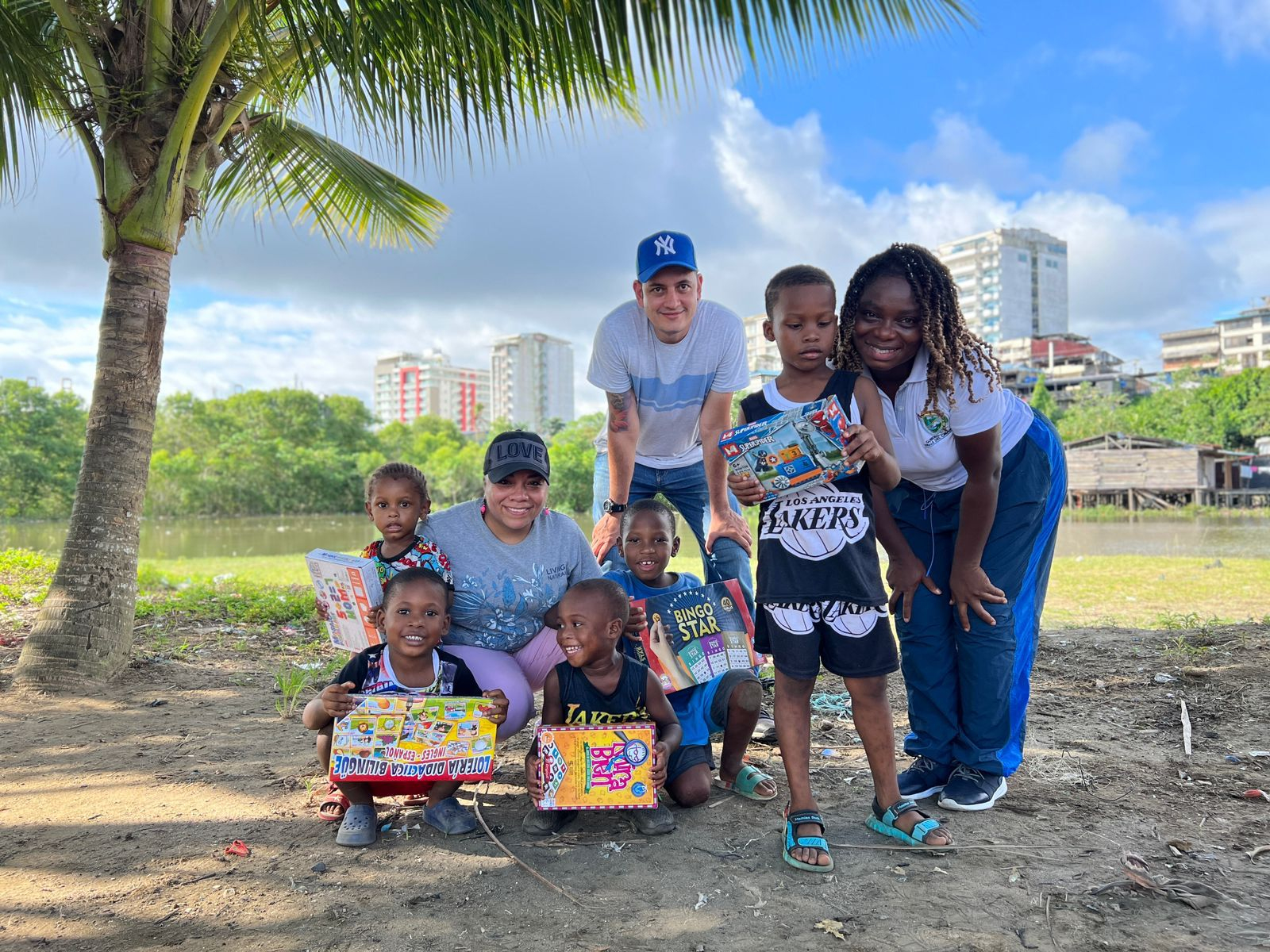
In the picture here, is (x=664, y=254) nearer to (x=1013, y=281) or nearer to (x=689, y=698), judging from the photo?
(x=689, y=698)

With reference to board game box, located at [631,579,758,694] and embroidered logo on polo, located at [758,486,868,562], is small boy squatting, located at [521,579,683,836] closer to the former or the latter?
board game box, located at [631,579,758,694]

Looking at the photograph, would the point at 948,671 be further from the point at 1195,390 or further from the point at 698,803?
the point at 1195,390

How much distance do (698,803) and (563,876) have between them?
64 cm

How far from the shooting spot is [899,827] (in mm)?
2504

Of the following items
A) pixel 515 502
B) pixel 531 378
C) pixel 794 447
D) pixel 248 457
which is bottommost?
pixel 515 502

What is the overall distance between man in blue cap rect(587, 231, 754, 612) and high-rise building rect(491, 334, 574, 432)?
90347 mm

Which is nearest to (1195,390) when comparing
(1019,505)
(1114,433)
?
(1114,433)

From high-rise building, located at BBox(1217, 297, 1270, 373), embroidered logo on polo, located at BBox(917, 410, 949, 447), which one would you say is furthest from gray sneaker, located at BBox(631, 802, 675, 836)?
high-rise building, located at BBox(1217, 297, 1270, 373)

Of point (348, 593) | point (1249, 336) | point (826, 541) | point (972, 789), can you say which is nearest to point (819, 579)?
point (826, 541)

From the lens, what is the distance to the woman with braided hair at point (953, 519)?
2.60 m

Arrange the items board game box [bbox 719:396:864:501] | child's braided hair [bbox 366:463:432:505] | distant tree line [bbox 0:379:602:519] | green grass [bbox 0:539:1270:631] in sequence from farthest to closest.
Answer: distant tree line [bbox 0:379:602:519]
green grass [bbox 0:539:1270:631]
child's braided hair [bbox 366:463:432:505]
board game box [bbox 719:396:864:501]

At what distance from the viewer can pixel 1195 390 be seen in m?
39.1

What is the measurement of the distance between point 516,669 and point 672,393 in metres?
1.32

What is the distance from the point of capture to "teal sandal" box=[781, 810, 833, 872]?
2338mm
